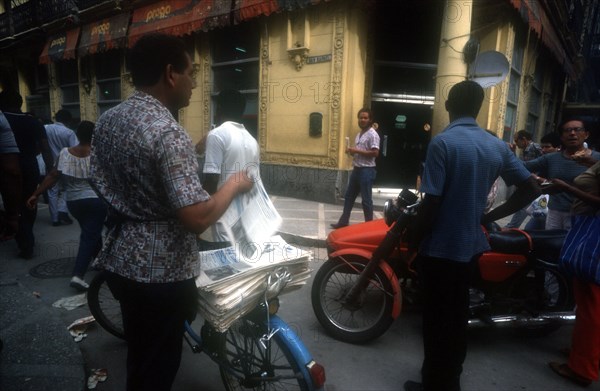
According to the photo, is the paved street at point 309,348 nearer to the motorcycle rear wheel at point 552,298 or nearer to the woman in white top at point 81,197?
the motorcycle rear wheel at point 552,298

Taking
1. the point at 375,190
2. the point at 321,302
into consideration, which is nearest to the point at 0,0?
the point at 375,190

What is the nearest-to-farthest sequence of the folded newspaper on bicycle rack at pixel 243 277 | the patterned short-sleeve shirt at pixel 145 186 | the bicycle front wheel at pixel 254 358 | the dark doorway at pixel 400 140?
1. the patterned short-sleeve shirt at pixel 145 186
2. the folded newspaper on bicycle rack at pixel 243 277
3. the bicycle front wheel at pixel 254 358
4. the dark doorway at pixel 400 140

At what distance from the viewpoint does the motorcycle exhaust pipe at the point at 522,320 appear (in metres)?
2.79

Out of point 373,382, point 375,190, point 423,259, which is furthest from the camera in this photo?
point 375,190

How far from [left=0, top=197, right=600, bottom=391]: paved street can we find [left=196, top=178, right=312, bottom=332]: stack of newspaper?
1.05 m

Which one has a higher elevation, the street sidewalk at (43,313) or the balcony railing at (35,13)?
the balcony railing at (35,13)

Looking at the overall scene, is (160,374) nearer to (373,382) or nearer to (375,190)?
(373,382)

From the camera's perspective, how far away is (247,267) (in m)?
1.72

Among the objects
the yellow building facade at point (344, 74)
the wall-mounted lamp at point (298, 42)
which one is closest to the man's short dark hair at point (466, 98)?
the yellow building facade at point (344, 74)

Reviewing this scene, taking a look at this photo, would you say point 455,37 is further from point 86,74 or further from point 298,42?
point 86,74

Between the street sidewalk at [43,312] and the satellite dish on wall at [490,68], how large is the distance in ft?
12.5

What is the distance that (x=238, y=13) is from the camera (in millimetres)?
8750

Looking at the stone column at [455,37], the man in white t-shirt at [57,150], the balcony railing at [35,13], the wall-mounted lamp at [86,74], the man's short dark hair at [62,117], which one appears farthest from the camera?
the balcony railing at [35,13]

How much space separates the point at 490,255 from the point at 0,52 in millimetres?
24383
